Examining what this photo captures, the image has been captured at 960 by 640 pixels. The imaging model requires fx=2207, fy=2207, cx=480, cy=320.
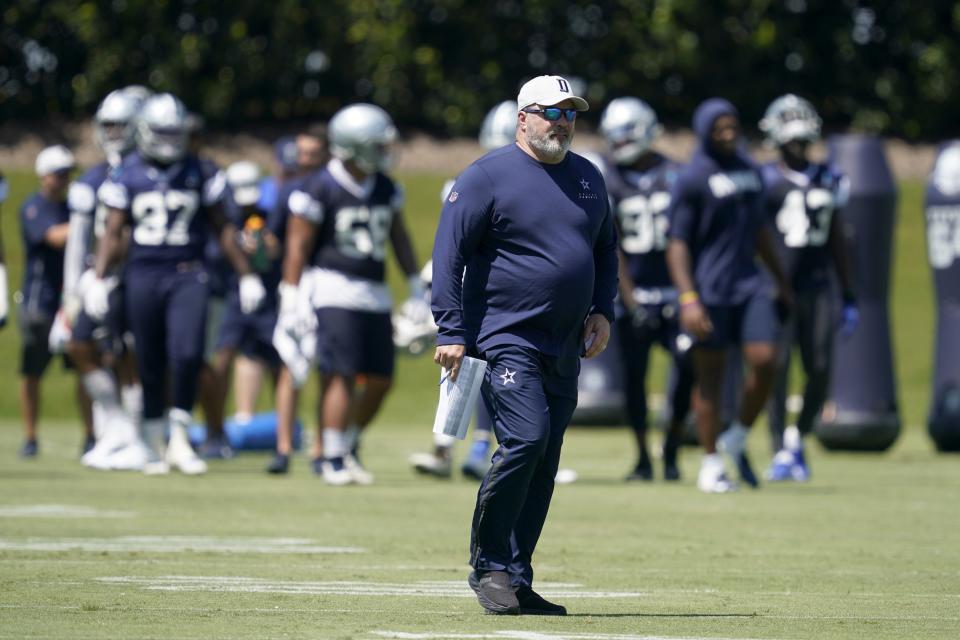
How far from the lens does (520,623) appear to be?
6707 mm

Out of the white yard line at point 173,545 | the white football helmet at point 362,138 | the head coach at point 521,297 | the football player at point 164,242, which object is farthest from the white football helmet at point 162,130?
the head coach at point 521,297

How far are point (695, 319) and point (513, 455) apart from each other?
545 cm

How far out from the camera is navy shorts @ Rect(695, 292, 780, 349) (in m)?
Result: 12.7

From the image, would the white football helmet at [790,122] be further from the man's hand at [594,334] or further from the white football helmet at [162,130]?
A: the man's hand at [594,334]

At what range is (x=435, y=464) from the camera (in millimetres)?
13867

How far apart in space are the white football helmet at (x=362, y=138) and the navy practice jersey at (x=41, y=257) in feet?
11.4

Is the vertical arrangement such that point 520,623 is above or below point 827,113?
below

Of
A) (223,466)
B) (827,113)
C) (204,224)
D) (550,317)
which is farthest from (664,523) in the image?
(827,113)

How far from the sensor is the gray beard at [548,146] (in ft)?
24.2

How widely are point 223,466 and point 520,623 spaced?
28.4 ft

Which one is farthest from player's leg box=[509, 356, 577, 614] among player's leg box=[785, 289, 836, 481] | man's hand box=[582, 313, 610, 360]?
player's leg box=[785, 289, 836, 481]

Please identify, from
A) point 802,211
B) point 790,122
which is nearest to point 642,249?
point 802,211

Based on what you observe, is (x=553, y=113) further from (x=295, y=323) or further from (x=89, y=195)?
(x=89, y=195)

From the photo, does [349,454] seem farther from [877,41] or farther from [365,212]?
[877,41]
